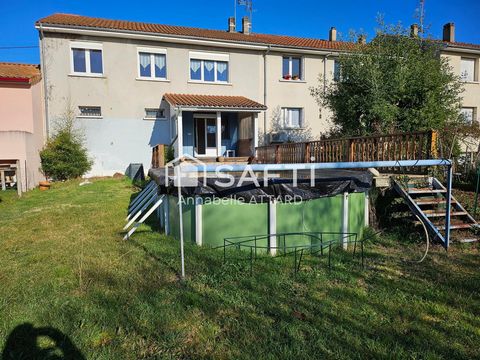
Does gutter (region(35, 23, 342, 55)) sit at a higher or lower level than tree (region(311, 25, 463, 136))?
higher

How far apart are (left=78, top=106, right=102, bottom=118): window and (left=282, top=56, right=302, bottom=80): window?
1037cm

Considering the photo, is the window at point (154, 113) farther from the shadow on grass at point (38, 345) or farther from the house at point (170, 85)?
the shadow on grass at point (38, 345)

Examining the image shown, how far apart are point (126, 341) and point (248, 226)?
3032mm

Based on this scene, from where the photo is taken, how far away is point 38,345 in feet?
9.07

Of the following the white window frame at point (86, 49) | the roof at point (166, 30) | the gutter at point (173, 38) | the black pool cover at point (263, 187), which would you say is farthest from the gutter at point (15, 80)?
the black pool cover at point (263, 187)

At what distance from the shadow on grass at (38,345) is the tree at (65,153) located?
13.5m

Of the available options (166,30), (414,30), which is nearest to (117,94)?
(166,30)

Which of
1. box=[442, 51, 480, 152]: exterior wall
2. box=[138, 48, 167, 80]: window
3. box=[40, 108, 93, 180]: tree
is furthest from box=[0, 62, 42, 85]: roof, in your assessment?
box=[442, 51, 480, 152]: exterior wall

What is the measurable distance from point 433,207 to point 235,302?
5510 millimetres

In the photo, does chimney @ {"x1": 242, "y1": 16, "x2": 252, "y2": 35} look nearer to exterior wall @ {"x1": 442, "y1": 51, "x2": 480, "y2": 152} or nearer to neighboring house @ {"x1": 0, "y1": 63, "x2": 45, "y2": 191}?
neighboring house @ {"x1": 0, "y1": 63, "x2": 45, "y2": 191}

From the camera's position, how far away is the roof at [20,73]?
14781 mm

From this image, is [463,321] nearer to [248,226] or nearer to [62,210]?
[248,226]

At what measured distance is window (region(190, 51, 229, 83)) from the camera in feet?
57.6

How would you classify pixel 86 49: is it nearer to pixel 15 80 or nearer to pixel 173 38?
pixel 15 80
